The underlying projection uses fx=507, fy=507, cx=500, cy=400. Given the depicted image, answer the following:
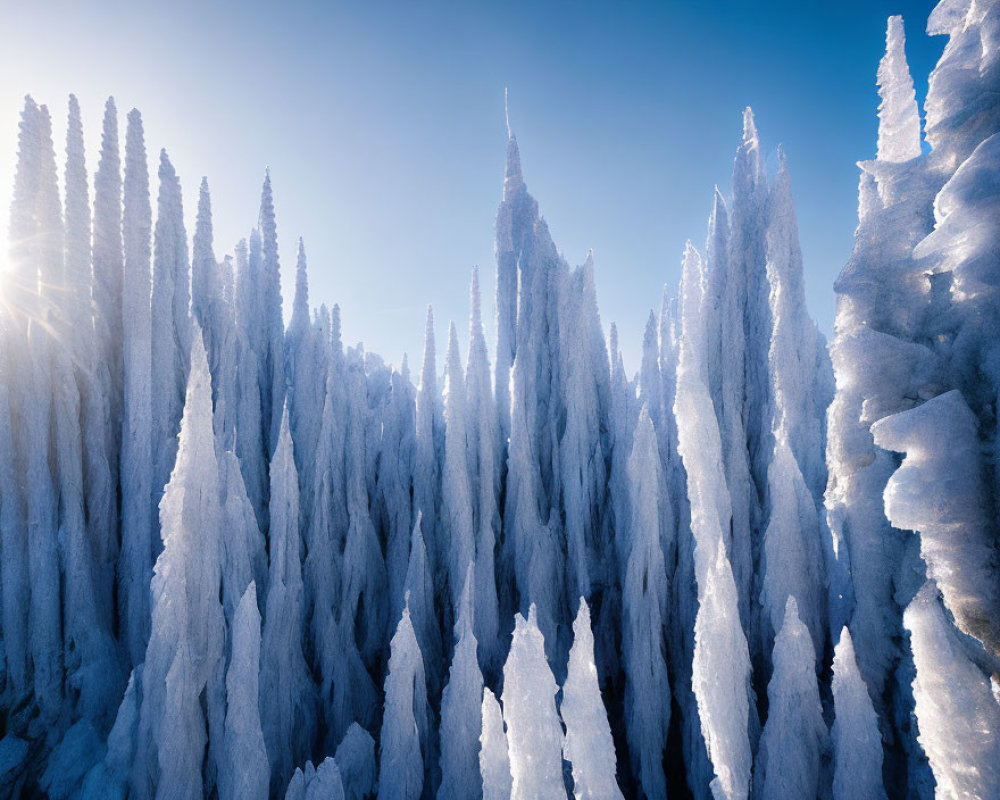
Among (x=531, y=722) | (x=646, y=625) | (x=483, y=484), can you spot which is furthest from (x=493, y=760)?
(x=483, y=484)

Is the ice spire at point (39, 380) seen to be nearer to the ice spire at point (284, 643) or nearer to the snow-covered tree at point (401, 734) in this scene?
the ice spire at point (284, 643)

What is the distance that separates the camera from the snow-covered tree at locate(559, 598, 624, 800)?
3.47m

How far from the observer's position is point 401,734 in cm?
545

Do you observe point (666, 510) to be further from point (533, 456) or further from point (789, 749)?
point (789, 749)

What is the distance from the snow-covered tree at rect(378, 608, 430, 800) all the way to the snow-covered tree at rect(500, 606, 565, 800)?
2.17 metres

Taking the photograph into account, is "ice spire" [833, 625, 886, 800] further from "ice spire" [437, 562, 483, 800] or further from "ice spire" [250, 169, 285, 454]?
"ice spire" [250, 169, 285, 454]

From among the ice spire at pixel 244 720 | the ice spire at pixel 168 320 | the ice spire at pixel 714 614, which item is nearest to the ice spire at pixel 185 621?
the ice spire at pixel 244 720

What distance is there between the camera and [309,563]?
7562 millimetres

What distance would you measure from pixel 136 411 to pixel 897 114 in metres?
8.57

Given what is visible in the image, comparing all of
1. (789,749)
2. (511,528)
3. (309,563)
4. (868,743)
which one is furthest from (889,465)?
(309,563)

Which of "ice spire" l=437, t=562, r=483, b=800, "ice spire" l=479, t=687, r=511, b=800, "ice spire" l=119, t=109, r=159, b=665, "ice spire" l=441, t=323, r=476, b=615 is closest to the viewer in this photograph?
"ice spire" l=479, t=687, r=511, b=800

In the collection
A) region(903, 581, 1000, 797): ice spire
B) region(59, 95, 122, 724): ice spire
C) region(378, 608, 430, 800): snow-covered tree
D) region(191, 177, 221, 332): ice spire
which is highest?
region(191, 177, 221, 332): ice spire

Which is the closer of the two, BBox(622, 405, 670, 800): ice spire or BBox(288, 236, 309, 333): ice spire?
BBox(622, 405, 670, 800): ice spire

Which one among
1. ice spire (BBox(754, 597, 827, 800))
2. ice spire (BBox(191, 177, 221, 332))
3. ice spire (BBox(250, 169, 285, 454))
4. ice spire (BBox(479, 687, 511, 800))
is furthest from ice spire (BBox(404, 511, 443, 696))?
ice spire (BBox(191, 177, 221, 332))
